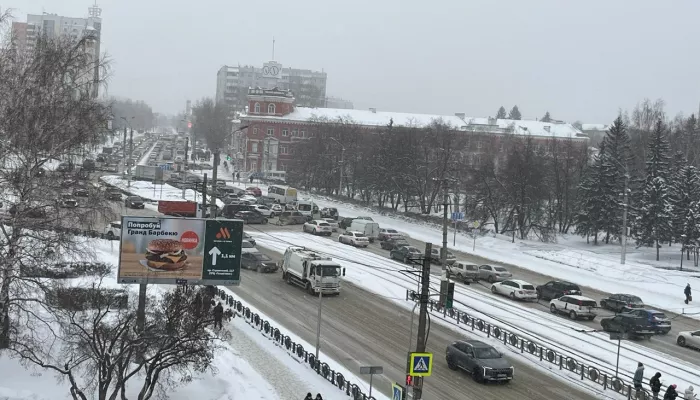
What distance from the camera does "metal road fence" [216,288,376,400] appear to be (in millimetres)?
22078

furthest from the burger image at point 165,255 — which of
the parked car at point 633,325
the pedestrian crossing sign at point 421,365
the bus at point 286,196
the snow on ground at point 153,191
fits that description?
the bus at point 286,196

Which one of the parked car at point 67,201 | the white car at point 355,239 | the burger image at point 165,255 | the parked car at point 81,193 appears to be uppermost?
the parked car at point 81,193

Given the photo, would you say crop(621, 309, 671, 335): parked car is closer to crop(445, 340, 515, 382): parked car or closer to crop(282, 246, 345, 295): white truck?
crop(445, 340, 515, 382): parked car

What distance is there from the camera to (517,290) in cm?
3888

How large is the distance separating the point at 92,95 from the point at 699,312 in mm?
33415

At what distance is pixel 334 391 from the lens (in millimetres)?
22469

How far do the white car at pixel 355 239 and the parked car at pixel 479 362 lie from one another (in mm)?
28863

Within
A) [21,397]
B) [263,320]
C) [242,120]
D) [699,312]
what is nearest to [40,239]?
[21,397]

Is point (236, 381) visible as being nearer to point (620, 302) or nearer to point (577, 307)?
point (577, 307)

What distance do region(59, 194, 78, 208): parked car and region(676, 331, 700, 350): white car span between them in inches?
1033

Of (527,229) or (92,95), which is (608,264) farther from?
(92,95)

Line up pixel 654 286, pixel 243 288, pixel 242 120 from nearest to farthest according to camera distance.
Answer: pixel 243 288
pixel 654 286
pixel 242 120

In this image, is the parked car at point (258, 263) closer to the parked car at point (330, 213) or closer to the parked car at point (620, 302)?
the parked car at point (620, 302)

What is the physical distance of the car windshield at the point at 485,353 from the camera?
81.7 feet
